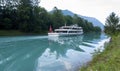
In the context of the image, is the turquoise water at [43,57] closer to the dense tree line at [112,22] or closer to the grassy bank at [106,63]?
the grassy bank at [106,63]

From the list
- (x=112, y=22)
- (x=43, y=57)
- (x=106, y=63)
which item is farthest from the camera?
(x=112, y=22)

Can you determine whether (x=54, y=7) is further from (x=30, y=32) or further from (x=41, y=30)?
(x=30, y=32)

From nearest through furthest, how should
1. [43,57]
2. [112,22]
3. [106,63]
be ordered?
[106,63] < [43,57] < [112,22]

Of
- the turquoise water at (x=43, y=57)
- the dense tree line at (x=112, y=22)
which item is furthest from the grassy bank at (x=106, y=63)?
the dense tree line at (x=112, y=22)

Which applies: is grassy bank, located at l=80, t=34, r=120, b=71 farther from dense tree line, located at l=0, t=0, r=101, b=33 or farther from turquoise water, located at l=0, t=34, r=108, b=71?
dense tree line, located at l=0, t=0, r=101, b=33

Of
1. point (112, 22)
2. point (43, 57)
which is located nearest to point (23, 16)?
point (112, 22)

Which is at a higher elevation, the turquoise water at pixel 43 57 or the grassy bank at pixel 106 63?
the grassy bank at pixel 106 63

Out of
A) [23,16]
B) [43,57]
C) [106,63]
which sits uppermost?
[23,16]

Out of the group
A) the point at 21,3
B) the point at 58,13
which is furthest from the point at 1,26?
the point at 58,13

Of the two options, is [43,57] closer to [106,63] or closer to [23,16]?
[106,63]

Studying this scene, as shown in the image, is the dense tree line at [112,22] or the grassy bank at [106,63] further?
the dense tree line at [112,22]

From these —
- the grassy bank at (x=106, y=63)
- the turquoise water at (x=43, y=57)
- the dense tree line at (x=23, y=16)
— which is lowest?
the turquoise water at (x=43, y=57)

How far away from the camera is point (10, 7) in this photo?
59.4m

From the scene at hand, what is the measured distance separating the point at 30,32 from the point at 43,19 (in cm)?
926
